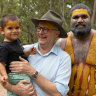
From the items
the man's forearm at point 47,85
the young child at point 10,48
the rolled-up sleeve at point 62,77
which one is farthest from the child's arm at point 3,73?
the rolled-up sleeve at point 62,77

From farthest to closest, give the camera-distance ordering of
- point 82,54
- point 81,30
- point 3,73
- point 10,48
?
point 82,54, point 81,30, point 10,48, point 3,73

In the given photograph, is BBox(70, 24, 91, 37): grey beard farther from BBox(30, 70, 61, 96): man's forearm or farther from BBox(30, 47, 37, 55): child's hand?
BBox(30, 70, 61, 96): man's forearm

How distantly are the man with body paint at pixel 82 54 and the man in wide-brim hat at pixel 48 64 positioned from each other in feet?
1.02

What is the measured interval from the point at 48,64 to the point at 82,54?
2.21 feet

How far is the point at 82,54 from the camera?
3092 millimetres

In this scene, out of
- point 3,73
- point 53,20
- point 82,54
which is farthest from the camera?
point 82,54

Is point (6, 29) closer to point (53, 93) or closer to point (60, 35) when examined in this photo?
point (60, 35)

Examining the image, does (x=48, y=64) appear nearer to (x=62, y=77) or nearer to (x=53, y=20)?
(x=62, y=77)

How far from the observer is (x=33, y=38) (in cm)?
2036

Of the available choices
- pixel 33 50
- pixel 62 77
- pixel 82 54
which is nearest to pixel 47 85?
pixel 62 77

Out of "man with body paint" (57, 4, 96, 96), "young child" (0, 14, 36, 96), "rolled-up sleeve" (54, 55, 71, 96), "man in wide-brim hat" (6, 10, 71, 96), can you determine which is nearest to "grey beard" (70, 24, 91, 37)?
"man with body paint" (57, 4, 96, 96)

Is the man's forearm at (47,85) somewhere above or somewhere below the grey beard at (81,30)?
below

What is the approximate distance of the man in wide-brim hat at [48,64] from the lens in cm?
255

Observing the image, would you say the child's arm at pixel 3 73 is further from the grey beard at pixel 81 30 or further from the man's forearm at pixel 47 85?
the grey beard at pixel 81 30
